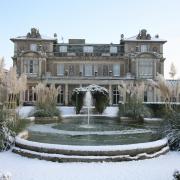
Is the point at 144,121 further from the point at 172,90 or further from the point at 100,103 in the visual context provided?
the point at 100,103

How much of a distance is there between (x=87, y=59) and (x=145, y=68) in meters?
8.10

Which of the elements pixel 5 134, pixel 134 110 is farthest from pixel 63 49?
pixel 5 134

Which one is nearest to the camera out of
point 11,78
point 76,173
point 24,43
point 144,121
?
point 76,173

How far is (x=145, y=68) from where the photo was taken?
4512 centimetres

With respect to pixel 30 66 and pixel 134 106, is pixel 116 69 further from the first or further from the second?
pixel 134 106

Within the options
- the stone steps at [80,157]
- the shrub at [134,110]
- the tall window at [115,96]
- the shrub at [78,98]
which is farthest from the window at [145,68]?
the stone steps at [80,157]

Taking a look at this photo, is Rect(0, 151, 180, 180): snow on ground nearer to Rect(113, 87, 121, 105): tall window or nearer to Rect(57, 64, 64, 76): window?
Rect(113, 87, 121, 105): tall window

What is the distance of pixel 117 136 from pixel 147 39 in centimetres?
3696

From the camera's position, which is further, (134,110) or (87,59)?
(87,59)

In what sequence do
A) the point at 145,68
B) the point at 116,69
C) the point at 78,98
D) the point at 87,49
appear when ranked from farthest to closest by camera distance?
the point at 87,49
the point at 116,69
the point at 145,68
the point at 78,98

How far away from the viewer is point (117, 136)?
11445mm

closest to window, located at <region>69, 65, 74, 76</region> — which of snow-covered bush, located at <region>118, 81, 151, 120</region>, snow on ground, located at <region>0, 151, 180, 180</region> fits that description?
snow-covered bush, located at <region>118, 81, 151, 120</region>

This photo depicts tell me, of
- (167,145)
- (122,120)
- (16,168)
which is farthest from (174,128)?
(122,120)

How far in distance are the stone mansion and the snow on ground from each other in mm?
35734
